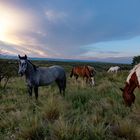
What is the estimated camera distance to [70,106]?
1089cm

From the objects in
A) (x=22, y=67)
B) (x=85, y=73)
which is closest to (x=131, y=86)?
(x=22, y=67)

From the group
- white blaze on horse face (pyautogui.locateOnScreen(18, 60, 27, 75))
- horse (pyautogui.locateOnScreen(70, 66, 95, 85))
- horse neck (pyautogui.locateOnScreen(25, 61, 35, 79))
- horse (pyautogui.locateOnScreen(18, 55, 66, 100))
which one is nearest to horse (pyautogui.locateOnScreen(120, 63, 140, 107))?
horse (pyautogui.locateOnScreen(18, 55, 66, 100))

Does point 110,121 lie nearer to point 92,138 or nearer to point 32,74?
point 92,138

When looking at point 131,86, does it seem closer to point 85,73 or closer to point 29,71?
point 29,71

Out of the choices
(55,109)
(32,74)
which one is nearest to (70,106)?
(55,109)

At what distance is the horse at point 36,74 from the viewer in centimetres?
1275

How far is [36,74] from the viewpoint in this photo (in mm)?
13570

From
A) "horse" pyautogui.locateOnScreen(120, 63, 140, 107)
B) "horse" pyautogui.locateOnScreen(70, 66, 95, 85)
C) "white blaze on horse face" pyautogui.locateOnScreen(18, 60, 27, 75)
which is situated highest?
"white blaze on horse face" pyautogui.locateOnScreen(18, 60, 27, 75)

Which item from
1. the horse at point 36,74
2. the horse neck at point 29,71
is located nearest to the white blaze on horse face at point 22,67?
the horse at point 36,74

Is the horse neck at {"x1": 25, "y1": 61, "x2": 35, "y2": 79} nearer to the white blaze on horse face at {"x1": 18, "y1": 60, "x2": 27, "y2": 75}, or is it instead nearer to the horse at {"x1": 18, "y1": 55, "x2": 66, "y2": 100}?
the horse at {"x1": 18, "y1": 55, "x2": 66, "y2": 100}

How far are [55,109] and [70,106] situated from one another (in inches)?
63.9

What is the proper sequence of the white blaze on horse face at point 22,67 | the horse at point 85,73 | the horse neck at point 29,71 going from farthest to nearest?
1. the horse at point 85,73
2. the horse neck at point 29,71
3. the white blaze on horse face at point 22,67

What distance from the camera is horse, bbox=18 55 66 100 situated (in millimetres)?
12750

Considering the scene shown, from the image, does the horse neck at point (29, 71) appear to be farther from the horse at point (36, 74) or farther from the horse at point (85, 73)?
the horse at point (85, 73)
